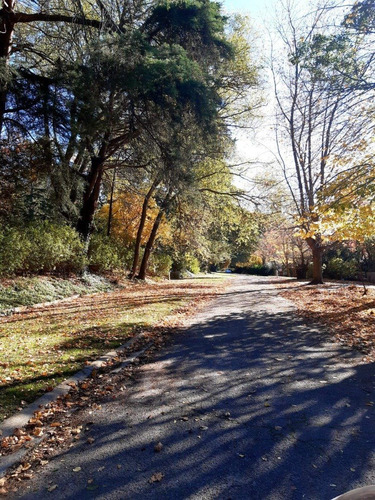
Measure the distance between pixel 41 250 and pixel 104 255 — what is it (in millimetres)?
6829

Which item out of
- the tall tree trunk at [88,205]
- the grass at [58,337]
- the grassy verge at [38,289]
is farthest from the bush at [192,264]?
the grass at [58,337]

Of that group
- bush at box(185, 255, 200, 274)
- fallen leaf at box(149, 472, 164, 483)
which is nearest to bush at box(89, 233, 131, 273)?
bush at box(185, 255, 200, 274)

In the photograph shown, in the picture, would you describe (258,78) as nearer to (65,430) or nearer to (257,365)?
(257,365)

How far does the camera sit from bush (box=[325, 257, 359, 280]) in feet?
93.4

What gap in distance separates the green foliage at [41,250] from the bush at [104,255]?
9.22ft

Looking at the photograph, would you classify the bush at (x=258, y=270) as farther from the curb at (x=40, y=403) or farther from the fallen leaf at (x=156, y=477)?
the fallen leaf at (x=156, y=477)

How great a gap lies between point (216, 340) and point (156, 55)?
7.73 m

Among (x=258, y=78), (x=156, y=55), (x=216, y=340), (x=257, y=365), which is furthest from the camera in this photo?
(x=258, y=78)

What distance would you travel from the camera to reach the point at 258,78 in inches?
690

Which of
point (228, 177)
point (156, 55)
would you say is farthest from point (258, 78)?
point (156, 55)

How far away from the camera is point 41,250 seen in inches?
509

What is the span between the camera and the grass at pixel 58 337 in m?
4.47

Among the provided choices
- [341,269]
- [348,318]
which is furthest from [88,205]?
[341,269]

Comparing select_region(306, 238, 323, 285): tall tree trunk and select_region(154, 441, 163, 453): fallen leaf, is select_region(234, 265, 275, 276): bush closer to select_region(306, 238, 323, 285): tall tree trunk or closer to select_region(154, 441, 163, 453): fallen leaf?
select_region(306, 238, 323, 285): tall tree trunk
